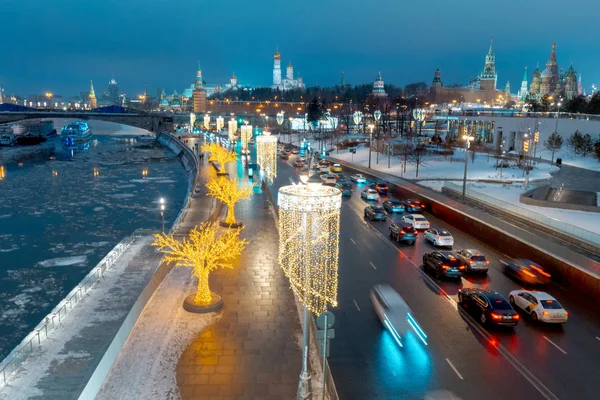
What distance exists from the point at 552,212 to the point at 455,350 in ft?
52.3

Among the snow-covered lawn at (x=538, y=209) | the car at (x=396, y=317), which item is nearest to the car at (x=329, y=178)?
the snow-covered lawn at (x=538, y=209)

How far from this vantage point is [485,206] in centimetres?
2750

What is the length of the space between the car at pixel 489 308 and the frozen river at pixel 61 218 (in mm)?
14278

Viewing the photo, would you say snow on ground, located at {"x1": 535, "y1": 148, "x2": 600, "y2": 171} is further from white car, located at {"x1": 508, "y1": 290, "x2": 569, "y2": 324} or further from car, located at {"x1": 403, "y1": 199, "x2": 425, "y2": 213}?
white car, located at {"x1": 508, "y1": 290, "x2": 569, "y2": 324}

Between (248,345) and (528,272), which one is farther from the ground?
(528,272)

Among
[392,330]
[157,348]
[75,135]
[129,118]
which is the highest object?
[129,118]

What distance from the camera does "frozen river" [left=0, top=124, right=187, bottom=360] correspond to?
19078 millimetres

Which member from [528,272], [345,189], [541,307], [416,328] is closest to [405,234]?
[528,272]

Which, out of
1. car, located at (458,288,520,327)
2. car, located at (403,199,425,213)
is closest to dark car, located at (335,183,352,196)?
car, located at (403,199,425,213)

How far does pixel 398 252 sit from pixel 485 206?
927 cm

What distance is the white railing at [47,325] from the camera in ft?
35.1

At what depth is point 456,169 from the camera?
4356 centimetres

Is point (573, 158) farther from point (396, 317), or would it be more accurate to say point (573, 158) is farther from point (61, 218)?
point (61, 218)

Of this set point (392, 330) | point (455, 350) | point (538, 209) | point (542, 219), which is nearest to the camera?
point (455, 350)
